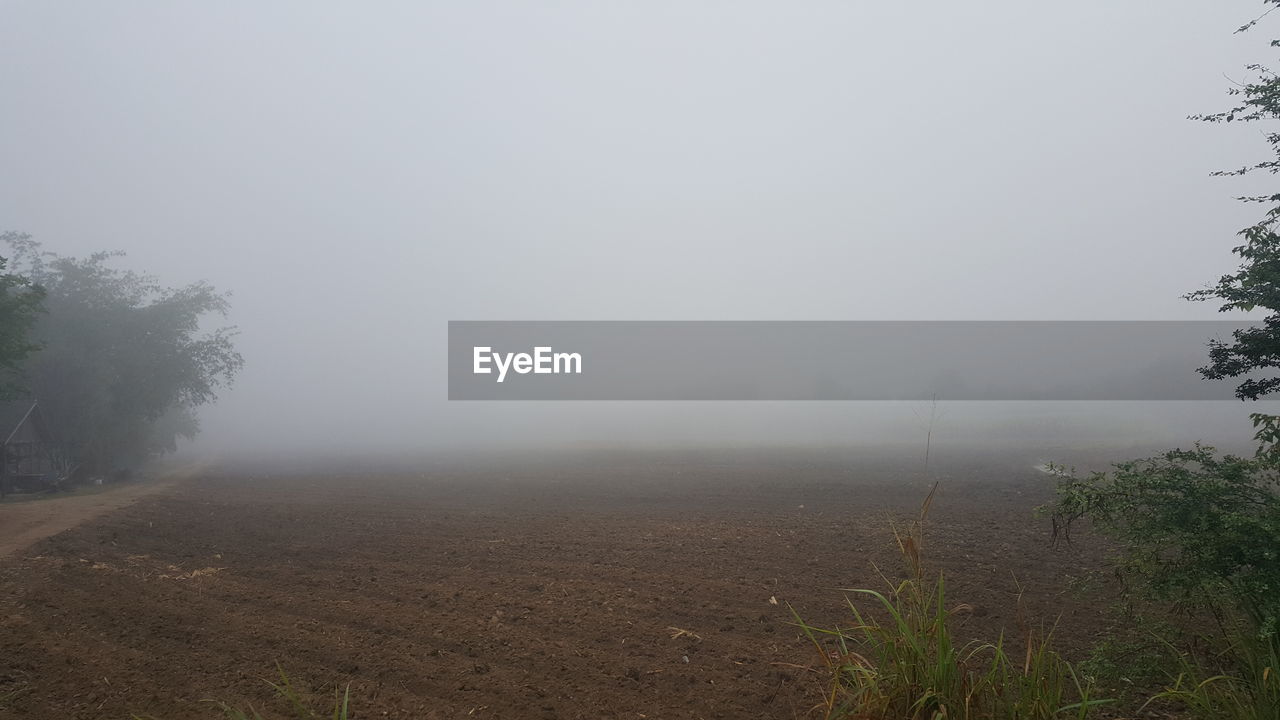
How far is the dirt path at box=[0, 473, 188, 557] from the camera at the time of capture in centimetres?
1287

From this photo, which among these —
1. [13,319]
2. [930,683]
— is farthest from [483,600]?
[13,319]

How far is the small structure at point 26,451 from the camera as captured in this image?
2475cm

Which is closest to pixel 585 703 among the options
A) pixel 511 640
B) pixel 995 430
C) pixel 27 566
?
pixel 511 640

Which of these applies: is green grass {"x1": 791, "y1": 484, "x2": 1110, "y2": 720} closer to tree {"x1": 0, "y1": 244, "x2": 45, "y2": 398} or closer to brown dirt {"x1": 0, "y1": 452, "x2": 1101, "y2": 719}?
brown dirt {"x1": 0, "y1": 452, "x2": 1101, "y2": 719}

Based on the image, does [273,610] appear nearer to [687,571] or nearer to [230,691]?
[230,691]

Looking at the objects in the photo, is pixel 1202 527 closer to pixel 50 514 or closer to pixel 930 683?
pixel 930 683

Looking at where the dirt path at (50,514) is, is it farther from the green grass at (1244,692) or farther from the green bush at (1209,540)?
the green bush at (1209,540)

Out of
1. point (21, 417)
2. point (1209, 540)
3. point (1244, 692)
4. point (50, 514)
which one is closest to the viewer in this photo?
point (1244, 692)

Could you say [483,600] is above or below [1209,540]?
below

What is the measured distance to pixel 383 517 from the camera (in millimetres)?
16375

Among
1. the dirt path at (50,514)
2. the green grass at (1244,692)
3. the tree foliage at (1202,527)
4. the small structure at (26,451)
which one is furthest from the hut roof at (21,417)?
the green grass at (1244,692)

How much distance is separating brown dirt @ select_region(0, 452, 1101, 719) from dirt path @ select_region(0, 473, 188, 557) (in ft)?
1.97

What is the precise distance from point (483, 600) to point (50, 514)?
590 inches

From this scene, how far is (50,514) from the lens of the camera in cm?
1659
